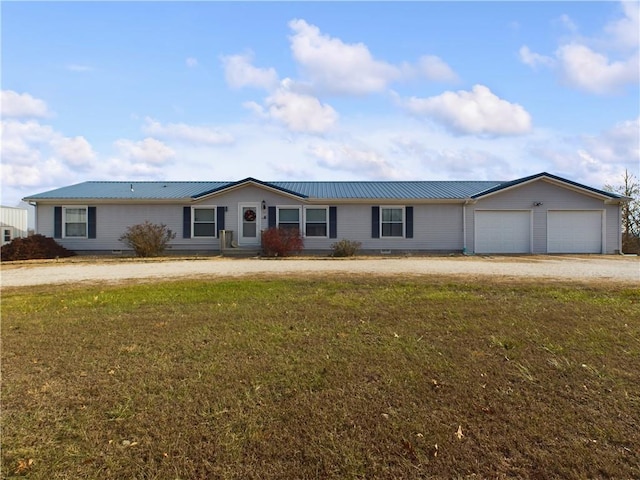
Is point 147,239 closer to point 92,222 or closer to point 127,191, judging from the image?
point 92,222

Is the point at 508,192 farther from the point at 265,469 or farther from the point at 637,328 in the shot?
the point at 265,469

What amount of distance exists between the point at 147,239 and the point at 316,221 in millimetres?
7370

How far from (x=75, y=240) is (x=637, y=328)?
20.9m

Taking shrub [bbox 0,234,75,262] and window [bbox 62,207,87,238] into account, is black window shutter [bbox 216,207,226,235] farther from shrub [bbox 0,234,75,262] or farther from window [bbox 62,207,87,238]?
shrub [bbox 0,234,75,262]

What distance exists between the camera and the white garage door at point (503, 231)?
19.6m

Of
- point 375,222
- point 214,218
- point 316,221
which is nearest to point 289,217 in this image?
point 316,221

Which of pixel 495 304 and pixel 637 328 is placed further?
pixel 495 304

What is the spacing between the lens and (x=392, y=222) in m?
19.8

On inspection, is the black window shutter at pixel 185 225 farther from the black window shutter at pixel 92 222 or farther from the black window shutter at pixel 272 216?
the black window shutter at pixel 92 222

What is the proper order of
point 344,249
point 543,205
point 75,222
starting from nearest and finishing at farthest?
point 344,249 < point 543,205 < point 75,222

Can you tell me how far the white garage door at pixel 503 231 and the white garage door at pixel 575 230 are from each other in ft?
3.81

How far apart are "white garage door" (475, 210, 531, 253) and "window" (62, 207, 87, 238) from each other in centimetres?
1819

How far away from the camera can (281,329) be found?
535cm

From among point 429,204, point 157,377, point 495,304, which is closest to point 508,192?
point 429,204
